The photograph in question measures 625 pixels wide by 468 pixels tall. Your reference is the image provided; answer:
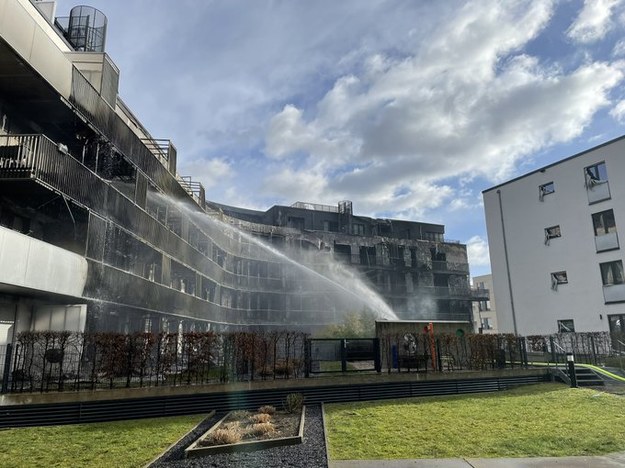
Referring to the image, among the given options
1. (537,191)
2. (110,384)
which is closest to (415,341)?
(110,384)

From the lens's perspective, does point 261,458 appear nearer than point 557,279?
Yes

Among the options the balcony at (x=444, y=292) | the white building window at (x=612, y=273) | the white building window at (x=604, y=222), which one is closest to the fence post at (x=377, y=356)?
the white building window at (x=612, y=273)

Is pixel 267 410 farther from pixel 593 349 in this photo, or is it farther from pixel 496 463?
pixel 593 349

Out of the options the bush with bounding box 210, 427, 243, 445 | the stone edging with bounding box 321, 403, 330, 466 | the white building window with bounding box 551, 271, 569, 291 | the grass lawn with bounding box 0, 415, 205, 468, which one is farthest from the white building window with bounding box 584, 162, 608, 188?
the bush with bounding box 210, 427, 243, 445

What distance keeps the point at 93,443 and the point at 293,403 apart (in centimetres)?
501

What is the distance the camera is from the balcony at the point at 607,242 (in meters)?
30.7

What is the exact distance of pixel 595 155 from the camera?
3247cm

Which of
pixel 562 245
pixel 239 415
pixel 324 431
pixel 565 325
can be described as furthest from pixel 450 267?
pixel 324 431

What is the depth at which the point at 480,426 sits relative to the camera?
10.4m

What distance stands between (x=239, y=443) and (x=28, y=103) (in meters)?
16.1

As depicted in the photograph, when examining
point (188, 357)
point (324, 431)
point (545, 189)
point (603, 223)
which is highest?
point (545, 189)

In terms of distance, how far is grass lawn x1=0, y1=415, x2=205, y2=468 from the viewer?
26.3 ft

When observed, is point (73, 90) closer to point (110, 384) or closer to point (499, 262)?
point (110, 384)

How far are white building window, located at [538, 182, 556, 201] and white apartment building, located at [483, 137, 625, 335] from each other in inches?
2.9
